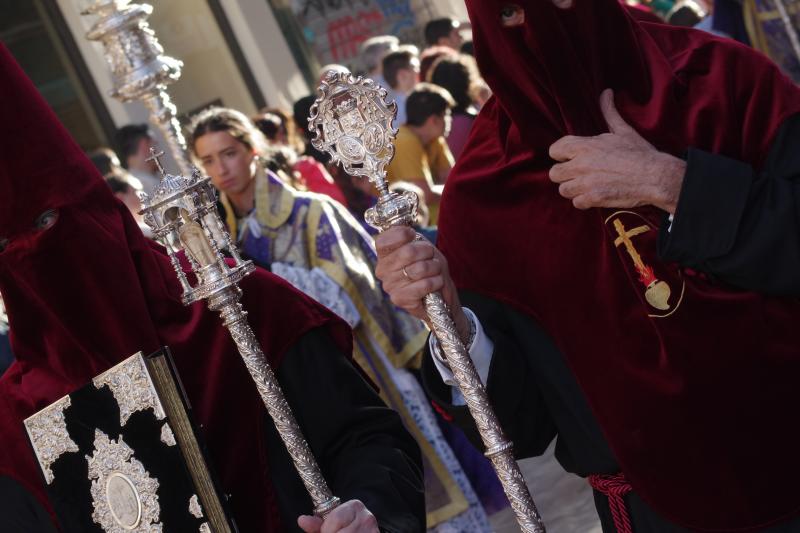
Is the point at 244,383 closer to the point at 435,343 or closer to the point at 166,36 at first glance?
the point at 435,343

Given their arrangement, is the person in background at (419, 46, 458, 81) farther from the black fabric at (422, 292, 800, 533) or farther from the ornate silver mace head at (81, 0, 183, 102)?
the black fabric at (422, 292, 800, 533)

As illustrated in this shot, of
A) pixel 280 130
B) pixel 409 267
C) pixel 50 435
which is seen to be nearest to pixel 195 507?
pixel 50 435

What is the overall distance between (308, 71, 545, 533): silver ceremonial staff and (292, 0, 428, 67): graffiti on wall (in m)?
11.2

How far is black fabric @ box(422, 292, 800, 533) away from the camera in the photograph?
292 centimetres

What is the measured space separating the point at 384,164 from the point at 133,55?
7.38ft

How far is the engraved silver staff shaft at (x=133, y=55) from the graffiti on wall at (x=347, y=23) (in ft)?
29.7

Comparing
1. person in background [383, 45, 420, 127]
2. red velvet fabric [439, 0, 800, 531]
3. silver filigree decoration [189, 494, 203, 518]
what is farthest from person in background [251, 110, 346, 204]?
silver filigree decoration [189, 494, 203, 518]

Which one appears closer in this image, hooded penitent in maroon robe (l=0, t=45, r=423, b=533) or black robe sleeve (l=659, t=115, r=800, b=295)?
black robe sleeve (l=659, t=115, r=800, b=295)

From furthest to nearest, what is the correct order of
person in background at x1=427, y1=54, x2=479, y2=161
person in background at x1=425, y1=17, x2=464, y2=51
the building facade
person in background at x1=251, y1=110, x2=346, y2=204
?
the building facade → person in background at x1=425, y1=17, x2=464, y2=51 → person in background at x1=427, y1=54, x2=479, y2=161 → person in background at x1=251, y1=110, x2=346, y2=204

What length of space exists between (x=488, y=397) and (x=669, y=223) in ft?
1.80

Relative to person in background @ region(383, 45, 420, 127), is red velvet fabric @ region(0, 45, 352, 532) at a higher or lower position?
lower

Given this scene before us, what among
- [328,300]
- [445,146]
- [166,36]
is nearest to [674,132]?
[328,300]

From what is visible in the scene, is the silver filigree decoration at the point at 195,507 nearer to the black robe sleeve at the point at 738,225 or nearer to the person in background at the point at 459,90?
the black robe sleeve at the point at 738,225

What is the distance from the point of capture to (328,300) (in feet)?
18.5
